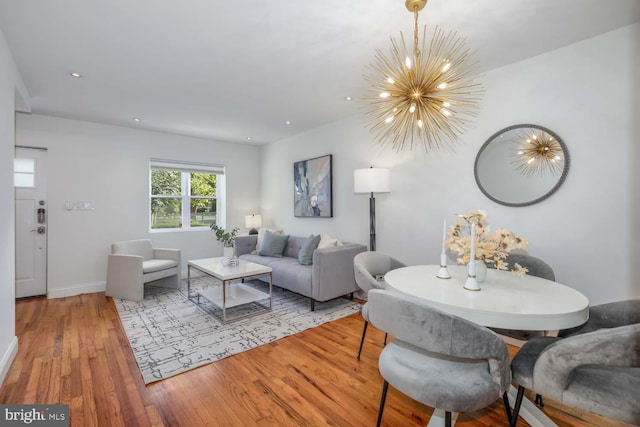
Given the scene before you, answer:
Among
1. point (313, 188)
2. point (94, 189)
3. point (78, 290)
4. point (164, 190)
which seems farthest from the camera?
point (164, 190)

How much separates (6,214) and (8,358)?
3.60 ft

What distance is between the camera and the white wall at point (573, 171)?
205 centimetres

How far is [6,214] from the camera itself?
220 centimetres

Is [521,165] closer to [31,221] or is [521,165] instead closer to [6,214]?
[6,214]

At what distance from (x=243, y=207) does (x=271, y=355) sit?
3.74 m

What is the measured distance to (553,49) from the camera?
235 centimetres

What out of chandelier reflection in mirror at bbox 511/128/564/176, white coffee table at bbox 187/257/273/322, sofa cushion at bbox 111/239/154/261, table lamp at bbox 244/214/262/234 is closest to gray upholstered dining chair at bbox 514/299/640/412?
chandelier reflection in mirror at bbox 511/128/564/176

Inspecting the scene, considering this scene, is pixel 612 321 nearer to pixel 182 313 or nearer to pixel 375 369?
pixel 375 369

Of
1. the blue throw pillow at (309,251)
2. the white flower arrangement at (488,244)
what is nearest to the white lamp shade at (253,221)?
the blue throw pillow at (309,251)

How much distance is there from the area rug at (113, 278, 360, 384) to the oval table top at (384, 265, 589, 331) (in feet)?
5.16

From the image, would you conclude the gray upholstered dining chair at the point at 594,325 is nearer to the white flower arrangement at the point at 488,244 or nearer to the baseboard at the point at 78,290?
the white flower arrangement at the point at 488,244

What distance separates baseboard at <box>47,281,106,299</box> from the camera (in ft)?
13.0

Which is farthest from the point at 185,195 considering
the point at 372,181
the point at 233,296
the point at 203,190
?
the point at 372,181

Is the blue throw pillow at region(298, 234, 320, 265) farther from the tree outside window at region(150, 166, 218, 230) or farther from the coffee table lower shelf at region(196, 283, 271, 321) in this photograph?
the tree outside window at region(150, 166, 218, 230)
